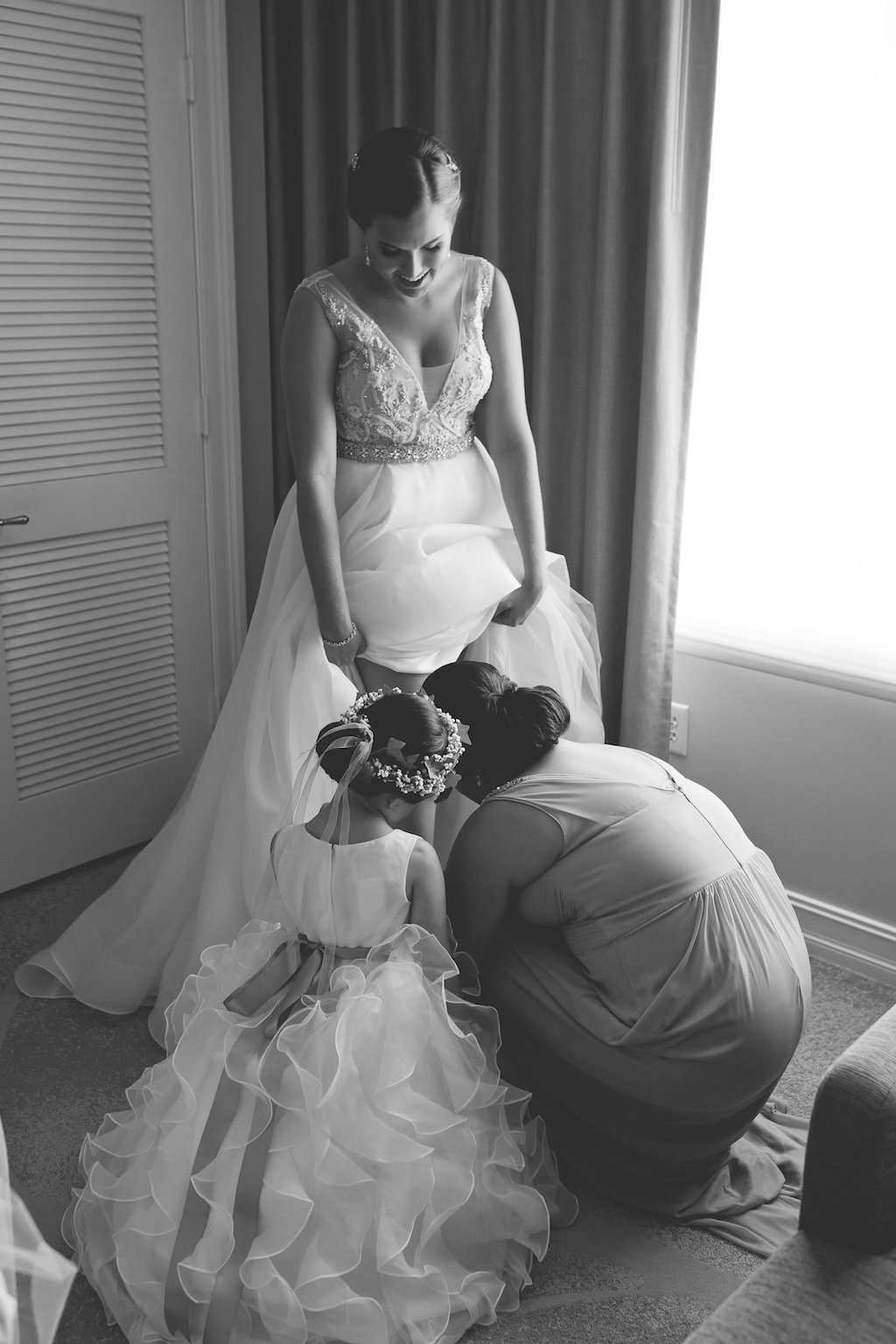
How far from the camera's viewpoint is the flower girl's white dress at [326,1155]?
1.64 metres

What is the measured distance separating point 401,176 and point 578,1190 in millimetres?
1742

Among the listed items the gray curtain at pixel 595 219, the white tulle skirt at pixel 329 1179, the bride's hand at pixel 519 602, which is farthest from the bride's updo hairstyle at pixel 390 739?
the gray curtain at pixel 595 219

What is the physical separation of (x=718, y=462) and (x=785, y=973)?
129 cm

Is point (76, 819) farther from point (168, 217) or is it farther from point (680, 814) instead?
point (680, 814)

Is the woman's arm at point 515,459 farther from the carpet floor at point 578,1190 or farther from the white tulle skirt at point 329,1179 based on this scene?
the carpet floor at point 578,1190

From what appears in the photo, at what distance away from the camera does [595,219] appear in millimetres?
2635

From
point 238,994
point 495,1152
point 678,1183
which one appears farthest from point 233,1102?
point 678,1183

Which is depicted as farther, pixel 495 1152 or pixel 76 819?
pixel 76 819

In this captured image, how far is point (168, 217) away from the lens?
119 inches

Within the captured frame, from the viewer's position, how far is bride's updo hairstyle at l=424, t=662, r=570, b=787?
1.88 metres

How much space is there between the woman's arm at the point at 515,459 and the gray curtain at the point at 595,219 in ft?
0.96

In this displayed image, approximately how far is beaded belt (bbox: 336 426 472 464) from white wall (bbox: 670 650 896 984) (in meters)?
0.83

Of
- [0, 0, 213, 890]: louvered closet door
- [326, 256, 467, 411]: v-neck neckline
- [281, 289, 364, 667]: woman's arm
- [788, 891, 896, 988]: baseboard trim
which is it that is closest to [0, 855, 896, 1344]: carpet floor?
[788, 891, 896, 988]: baseboard trim

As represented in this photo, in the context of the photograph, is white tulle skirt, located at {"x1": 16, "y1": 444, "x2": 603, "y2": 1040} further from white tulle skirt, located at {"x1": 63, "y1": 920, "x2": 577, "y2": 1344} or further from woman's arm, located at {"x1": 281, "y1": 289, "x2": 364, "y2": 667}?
white tulle skirt, located at {"x1": 63, "y1": 920, "x2": 577, "y2": 1344}
